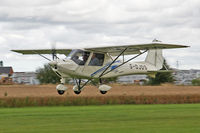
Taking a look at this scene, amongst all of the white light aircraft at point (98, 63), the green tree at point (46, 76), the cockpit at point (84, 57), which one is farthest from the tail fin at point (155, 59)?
the green tree at point (46, 76)

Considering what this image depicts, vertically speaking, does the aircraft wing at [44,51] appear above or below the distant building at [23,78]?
above

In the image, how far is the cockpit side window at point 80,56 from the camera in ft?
89.6

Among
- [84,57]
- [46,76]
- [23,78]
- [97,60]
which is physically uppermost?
[84,57]

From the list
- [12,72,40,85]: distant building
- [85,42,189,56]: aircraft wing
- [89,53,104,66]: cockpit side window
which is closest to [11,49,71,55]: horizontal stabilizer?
[89,53,104,66]: cockpit side window

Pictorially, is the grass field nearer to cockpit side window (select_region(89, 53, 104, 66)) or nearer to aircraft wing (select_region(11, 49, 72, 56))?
cockpit side window (select_region(89, 53, 104, 66))

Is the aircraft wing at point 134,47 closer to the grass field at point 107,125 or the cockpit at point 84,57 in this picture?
the cockpit at point 84,57

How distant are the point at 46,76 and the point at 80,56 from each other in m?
45.4

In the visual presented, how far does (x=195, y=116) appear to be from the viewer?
68.4ft

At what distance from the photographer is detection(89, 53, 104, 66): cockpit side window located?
28.3m

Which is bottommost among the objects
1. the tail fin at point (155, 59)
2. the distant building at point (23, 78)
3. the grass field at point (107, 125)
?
the grass field at point (107, 125)

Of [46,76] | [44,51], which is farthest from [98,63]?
[46,76]

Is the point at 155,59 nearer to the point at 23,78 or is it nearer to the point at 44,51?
the point at 44,51

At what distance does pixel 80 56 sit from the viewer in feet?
90.9

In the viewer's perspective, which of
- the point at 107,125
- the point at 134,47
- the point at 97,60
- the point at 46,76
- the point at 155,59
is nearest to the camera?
the point at 107,125
